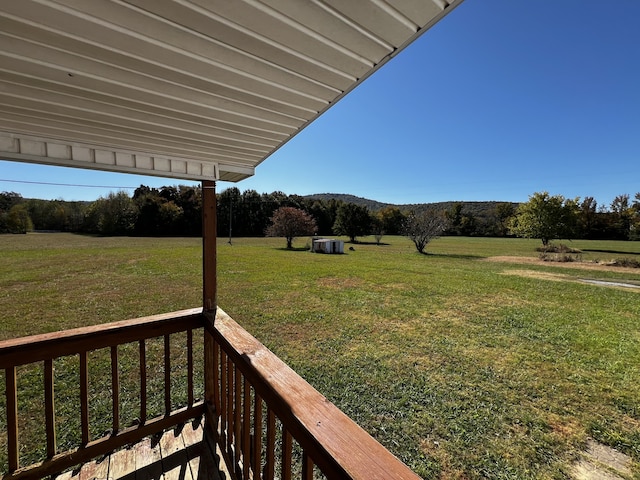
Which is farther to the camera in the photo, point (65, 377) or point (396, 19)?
point (65, 377)

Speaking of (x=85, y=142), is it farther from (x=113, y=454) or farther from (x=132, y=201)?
(x=132, y=201)

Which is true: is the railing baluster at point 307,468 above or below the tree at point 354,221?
below

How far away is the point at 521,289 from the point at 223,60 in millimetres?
9233

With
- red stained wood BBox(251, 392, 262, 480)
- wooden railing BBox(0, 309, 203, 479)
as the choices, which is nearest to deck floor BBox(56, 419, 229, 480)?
wooden railing BBox(0, 309, 203, 479)

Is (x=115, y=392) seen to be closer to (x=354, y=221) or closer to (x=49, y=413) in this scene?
(x=49, y=413)

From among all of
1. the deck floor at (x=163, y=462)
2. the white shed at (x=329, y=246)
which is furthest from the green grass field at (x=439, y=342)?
the white shed at (x=329, y=246)

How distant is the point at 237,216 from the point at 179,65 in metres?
26.1

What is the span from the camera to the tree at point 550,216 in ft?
59.8

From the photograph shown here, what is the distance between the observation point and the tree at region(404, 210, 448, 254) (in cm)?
1675

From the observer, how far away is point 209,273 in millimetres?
1972

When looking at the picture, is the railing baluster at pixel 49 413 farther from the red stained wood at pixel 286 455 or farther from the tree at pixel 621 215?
the tree at pixel 621 215

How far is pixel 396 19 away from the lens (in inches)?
30.5

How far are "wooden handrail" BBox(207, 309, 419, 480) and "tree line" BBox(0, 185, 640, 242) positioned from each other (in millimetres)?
10481

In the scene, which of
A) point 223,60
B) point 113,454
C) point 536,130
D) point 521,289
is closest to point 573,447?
point 113,454
